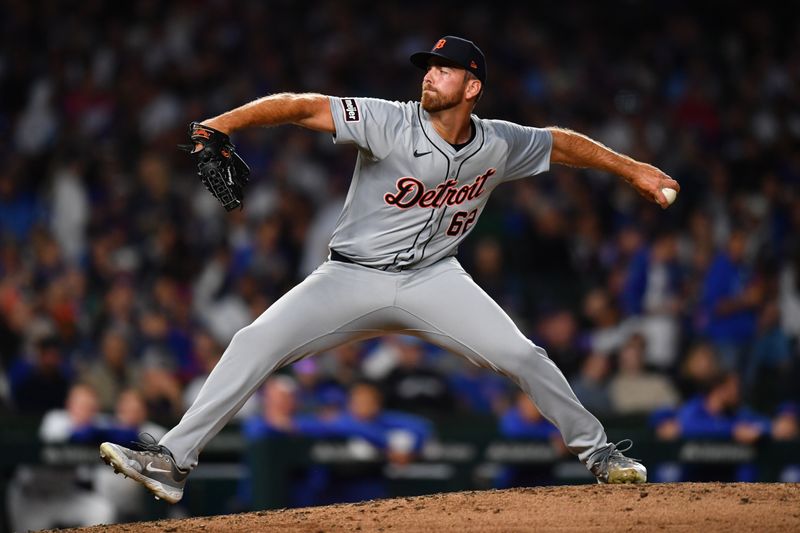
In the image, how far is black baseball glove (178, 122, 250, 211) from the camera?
4746 millimetres

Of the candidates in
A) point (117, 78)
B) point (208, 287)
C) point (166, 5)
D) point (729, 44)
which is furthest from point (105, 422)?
point (729, 44)

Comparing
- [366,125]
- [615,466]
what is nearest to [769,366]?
[615,466]

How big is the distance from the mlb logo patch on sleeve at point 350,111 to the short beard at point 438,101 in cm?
30

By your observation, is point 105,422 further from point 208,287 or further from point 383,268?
point 383,268

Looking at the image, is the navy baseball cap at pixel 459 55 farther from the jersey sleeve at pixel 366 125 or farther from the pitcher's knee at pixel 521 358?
the pitcher's knee at pixel 521 358

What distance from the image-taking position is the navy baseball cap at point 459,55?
5.11m

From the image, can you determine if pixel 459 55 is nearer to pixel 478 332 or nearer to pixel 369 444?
pixel 478 332

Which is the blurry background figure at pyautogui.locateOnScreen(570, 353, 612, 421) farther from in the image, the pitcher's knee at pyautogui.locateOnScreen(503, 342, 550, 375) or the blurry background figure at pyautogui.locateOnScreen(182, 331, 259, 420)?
the pitcher's knee at pyautogui.locateOnScreen(503, 342, 550, 375)

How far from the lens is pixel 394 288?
5.09 m

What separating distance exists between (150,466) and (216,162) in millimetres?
1149

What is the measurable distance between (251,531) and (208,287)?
19.5ft

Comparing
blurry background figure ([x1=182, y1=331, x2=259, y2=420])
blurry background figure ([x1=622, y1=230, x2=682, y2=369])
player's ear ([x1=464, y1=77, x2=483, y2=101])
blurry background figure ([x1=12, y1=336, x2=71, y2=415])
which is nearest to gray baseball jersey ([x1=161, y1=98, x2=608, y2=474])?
player's ear ([x1=464, y1=77, x2=483, y2=101])

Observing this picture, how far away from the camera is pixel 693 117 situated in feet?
39.8

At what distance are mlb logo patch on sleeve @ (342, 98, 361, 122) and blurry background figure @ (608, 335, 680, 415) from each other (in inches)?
182
